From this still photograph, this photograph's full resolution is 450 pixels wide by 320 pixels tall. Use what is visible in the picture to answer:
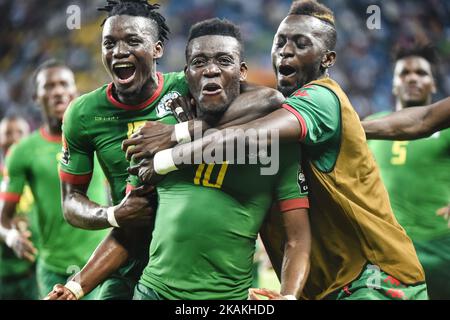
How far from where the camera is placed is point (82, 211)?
9.70 ft

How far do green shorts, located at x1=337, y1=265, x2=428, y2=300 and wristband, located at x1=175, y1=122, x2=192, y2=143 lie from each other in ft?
2.70

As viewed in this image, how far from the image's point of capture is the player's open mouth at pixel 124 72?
284 centimetres

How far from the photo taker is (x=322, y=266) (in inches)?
110

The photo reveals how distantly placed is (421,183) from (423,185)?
0.02m

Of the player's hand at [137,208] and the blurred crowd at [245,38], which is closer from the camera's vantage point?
the player's hand at [137,208]

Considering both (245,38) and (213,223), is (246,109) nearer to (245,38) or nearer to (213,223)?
(213,223)

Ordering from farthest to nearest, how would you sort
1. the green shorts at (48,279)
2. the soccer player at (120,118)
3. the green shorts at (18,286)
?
1. the green shorts at (18,286)
2. the green shorts at (48,279)
3. the soccer player at (120,118)

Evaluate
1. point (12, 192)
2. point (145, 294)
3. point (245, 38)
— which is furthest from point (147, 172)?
point (245, 38)

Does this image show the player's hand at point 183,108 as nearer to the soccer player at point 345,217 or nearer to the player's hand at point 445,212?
the soccer player at point 345,217

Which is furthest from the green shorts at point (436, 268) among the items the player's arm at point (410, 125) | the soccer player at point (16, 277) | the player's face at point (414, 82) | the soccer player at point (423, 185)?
the soccer player at point (16, 277)

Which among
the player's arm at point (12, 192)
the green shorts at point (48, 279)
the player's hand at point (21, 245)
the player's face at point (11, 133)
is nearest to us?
the green shorts at point (48, 279)
